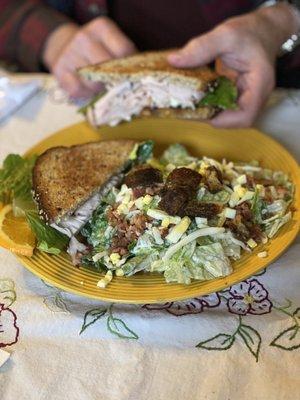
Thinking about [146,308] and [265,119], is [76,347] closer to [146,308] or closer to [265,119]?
[146,308]

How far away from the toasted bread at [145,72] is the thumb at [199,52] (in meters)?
0.03

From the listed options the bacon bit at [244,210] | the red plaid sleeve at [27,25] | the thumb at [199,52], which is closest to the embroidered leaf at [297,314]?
the bacon bit at [244,210]

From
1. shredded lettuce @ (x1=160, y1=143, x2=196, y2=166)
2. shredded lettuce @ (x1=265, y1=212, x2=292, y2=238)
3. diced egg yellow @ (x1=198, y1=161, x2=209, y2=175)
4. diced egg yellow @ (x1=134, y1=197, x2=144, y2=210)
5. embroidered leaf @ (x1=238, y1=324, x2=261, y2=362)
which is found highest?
diced egg yellow @ (x1=134, y1=197, x2=144, y2=210)

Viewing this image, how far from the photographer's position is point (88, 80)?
68.8 inches

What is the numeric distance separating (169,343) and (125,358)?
92mm

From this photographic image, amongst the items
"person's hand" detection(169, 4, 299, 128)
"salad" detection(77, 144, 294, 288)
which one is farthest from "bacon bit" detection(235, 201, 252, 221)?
"person's hand" detection(169, 4, 299, 128)

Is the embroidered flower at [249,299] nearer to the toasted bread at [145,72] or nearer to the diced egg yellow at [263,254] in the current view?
the diced egg yellow at [263,254]

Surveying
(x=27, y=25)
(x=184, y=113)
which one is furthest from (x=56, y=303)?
(x=27, y=25)

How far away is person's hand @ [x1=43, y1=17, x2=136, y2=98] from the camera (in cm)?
180

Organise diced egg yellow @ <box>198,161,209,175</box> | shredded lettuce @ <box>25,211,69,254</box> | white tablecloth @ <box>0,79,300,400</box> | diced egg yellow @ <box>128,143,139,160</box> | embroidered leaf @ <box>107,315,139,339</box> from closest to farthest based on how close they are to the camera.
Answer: white tablecloth @ <box>0,79,300,400</box> → embroidered leaf @ <box>107,315,139,339</box> → shredded lettuce @ <box>25,211,69,254</box> → diced egg yellow @ <box>198,161,209,175</box> → diced egg yellow @ <box>128,143,139,160</box>

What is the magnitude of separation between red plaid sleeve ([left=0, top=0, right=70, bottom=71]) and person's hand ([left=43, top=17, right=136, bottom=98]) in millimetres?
157

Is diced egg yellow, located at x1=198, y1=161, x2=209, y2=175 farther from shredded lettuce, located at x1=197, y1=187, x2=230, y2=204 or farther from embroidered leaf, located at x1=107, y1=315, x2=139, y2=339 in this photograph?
embroidered leaf, located at x1=107, y1=315, x2=139, y2=339

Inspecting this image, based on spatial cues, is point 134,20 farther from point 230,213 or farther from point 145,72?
point 230,213

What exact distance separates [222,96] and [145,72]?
0.82ft
